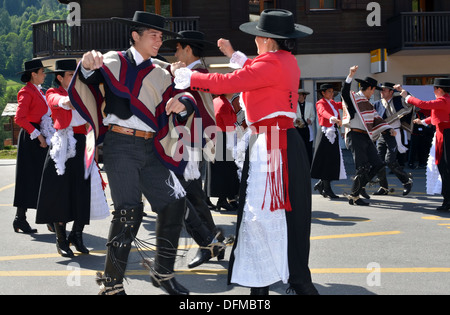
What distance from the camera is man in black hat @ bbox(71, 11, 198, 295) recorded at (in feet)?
15.9

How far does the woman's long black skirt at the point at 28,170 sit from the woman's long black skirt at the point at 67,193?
1.35 metres

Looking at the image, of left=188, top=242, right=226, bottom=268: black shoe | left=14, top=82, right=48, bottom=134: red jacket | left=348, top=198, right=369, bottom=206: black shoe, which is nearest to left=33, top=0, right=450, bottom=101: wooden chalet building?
left=348, top=198, right=369, bottom=206: black shoe

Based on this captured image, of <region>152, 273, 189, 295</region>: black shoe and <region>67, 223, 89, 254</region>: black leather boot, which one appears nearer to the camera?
<region>152, 273, 189, 295</region>: black shoe

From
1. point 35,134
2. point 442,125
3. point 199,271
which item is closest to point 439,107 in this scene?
point 442,125

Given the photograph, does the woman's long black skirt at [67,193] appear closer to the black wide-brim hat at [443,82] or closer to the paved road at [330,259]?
the paved road at [330,259]

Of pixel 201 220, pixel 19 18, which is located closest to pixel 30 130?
pixel 201 220

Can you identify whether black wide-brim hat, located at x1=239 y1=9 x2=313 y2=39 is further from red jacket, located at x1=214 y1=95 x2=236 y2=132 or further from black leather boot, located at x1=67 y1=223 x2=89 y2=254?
red jacket, located at x1=214 y1=95 x2=236 y2=132

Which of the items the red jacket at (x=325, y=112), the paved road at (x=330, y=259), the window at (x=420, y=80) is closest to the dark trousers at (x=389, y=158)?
the red jacket at (x=325, y=112)

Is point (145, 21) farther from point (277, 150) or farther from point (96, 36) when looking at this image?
point (96, 36)

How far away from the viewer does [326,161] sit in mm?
11359

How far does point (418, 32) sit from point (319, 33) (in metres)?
3.27

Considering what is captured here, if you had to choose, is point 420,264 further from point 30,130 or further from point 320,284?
point 30,130

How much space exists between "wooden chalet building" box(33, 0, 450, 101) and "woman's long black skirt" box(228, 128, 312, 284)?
17.1 m
